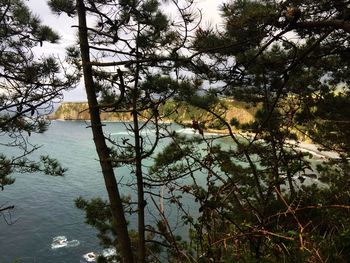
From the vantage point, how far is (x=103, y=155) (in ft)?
14.9

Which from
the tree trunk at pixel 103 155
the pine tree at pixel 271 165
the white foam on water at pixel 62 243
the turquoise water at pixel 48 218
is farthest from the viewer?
the white foam on water at pixel 62 243

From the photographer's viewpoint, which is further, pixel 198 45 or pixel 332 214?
pixel 332 214

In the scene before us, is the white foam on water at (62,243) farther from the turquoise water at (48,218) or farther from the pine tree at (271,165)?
the pine tree at (271,165)

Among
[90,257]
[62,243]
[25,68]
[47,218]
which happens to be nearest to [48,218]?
[47,218]

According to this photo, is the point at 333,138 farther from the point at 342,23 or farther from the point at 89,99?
the point at 342,23

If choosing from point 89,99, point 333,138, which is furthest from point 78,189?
point 89,99

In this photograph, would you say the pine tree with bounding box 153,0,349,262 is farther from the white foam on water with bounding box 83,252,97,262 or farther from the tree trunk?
the white foam on water with bounding box 83,252,97,262

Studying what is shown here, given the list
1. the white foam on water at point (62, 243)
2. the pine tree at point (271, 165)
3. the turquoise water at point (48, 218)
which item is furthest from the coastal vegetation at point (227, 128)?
the white foam on water at point (62, 243)

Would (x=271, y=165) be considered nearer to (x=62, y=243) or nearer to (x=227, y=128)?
(x=227, y=128)

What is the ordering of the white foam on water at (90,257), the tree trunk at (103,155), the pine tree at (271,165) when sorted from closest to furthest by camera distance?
the pine tree at (271,165), the tree trunk at (103,155), the white foam on water at (90,257)

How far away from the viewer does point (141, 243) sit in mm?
3994

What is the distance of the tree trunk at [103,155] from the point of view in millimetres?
4457

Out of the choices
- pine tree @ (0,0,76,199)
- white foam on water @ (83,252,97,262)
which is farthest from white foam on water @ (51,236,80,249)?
pine tree @ (0,0,76,199)

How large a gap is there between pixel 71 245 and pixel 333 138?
11.8 meters
